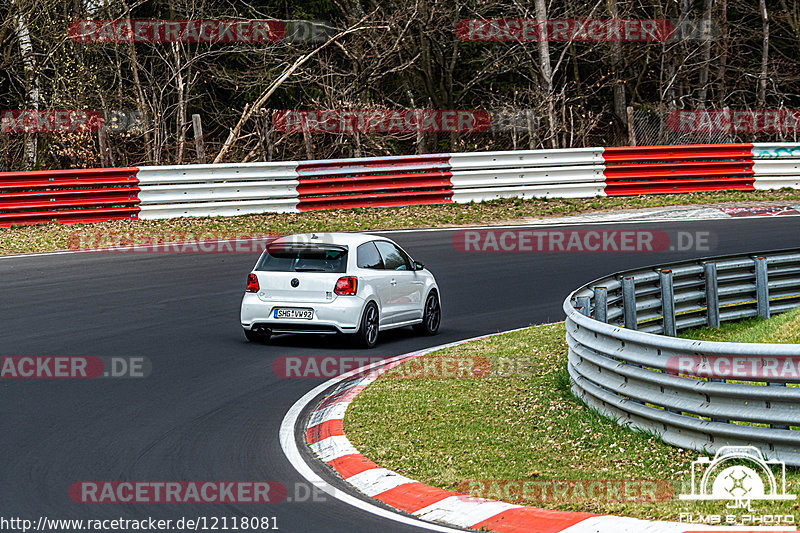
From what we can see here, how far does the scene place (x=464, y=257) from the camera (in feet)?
63.2

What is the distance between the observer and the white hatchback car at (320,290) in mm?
13078

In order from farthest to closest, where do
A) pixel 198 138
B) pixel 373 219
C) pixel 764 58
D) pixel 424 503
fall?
pixel 764 58
pixel 198 138
pixel 373 219
pixel 424 503

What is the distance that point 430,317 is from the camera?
1473 cm

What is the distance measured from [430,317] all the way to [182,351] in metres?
3.58

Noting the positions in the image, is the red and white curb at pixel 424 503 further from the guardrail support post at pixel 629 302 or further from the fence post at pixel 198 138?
the fence post at pixel 198 138

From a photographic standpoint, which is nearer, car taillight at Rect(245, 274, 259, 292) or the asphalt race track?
the asphalt race track

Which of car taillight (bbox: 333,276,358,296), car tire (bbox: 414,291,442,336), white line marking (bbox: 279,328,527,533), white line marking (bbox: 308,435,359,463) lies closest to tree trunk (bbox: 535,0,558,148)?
car tire (bbox: 414,291,442,336)

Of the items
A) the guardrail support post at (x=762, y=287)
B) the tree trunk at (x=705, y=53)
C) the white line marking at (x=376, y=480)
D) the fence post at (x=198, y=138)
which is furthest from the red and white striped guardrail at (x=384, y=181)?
the white line marking at (x=376, y=480)

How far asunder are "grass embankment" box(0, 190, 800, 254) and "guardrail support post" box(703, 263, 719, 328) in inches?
329

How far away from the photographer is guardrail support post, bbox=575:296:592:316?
35.9ft

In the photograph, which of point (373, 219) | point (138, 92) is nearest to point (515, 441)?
point (373, 219)

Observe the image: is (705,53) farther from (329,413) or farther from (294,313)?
(329,413)

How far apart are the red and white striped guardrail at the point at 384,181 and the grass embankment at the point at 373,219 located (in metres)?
0.26

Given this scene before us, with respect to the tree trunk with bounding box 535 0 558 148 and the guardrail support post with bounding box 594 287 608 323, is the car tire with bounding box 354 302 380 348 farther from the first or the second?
the tree trunk with bounding box 535 0 558 148
